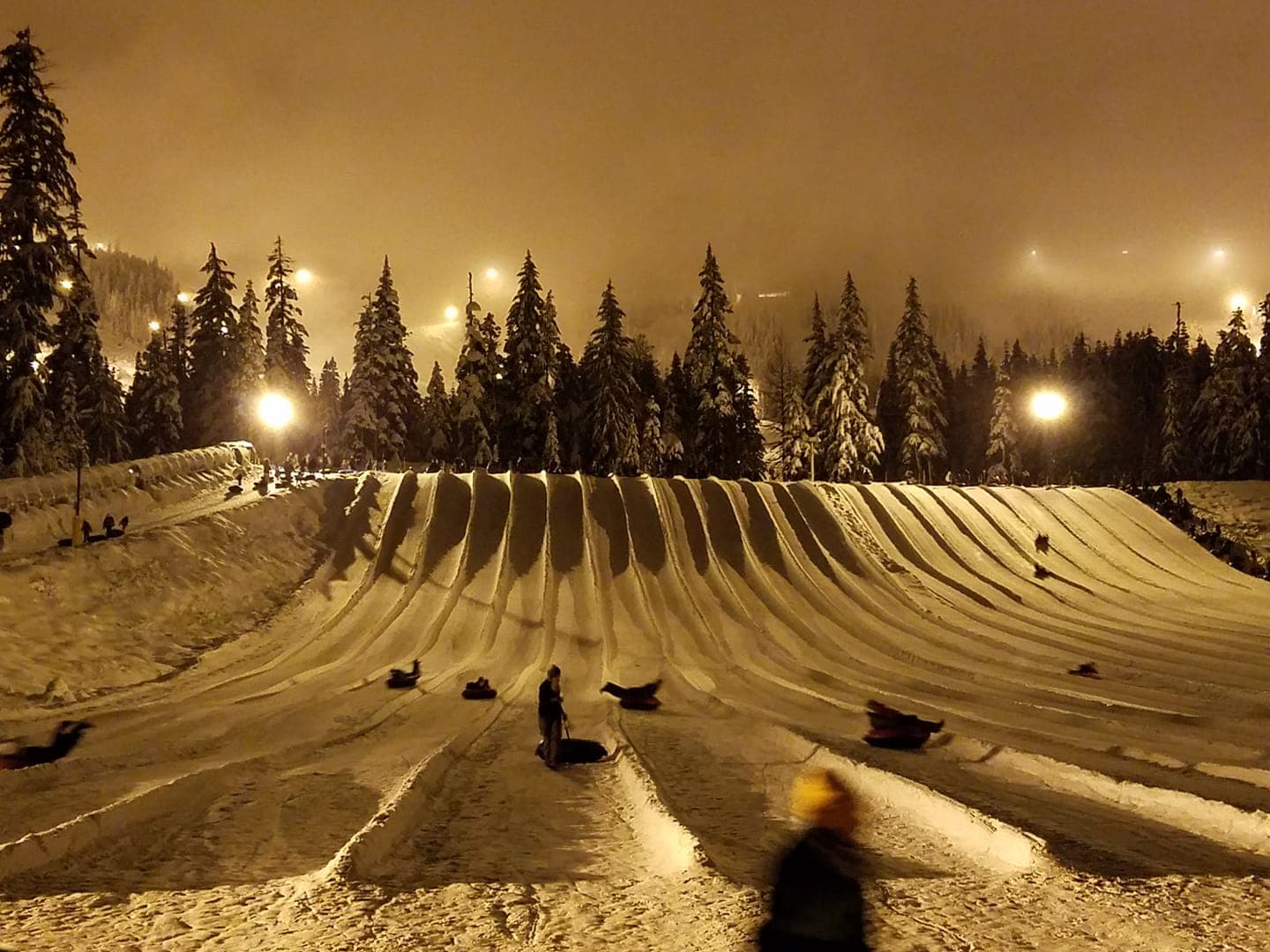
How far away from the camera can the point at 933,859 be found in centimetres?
730

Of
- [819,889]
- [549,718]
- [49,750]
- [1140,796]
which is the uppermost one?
[549,718]

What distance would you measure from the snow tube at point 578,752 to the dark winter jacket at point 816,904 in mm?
4185

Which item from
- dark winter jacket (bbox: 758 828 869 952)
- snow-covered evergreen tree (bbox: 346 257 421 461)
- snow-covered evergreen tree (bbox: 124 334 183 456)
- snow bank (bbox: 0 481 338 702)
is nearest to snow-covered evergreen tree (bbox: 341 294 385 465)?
snow-covered evergreen tree (bbox: 346 257 421 461)

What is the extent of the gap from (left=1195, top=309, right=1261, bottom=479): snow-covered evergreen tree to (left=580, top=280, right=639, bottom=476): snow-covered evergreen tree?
4022cm

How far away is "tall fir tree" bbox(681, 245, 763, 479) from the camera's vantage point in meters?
56.7

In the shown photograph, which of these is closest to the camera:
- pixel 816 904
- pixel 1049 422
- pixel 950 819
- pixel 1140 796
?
pixel 816 904

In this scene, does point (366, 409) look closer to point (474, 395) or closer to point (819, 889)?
point (474, 395)

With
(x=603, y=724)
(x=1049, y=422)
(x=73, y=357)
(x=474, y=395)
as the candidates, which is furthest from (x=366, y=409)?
(x=1049, y=422)

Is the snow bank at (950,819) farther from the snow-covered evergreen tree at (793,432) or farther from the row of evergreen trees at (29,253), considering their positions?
the snow-covered evergreen tree at (793,432)

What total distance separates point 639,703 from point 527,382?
40.8 metres

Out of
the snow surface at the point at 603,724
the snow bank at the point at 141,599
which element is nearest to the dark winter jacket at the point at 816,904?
the snow surface at the point at 603,724

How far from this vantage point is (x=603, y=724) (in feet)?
46.0

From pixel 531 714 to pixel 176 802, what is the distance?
671cm

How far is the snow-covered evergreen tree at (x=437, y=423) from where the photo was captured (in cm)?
5875
